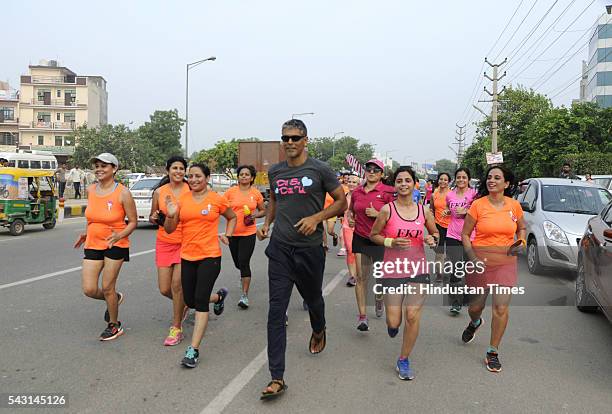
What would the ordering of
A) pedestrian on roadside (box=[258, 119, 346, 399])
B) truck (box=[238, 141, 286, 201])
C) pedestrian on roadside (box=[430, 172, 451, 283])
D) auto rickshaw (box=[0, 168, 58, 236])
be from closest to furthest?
pedestrian on roadside (box=[258, 119, 346, 399])
pedestrian on roadside (box=[430, 172, 451, 283])
auto rickshaw (box=[0, 168, 58, 236])
truck (box=[238, 141, 286, 201])

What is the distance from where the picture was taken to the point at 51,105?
6175cm

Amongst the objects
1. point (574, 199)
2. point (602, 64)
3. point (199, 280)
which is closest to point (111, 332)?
point (199, 280)

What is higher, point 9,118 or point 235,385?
point 9,118

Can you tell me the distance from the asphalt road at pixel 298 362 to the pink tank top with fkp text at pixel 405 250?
82cm

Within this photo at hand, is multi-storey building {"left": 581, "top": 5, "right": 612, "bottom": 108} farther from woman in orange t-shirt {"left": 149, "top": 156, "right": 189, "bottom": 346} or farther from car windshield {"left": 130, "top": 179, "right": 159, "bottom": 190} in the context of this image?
woman in orange t-shirt {"left": 149, "top": 156, "right": 189, "bottom": 346}

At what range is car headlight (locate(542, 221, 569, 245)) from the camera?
7816 mm

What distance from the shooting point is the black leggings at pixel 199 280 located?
4.34 metres

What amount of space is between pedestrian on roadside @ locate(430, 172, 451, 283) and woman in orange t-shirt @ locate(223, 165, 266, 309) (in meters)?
2.59

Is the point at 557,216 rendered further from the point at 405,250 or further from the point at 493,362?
the point at 405,250

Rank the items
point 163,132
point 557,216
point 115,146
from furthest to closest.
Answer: point 163,132, point 115,146, point 557,216

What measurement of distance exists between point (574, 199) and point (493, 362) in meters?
5.75

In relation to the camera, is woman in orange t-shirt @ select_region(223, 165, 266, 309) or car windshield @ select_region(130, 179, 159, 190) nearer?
woman in orange t-shirt @ select_region(223, 165, 266, 309)

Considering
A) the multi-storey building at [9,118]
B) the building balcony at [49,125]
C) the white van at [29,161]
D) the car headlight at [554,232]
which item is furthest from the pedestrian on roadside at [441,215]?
the multi-storey building at [9,118]

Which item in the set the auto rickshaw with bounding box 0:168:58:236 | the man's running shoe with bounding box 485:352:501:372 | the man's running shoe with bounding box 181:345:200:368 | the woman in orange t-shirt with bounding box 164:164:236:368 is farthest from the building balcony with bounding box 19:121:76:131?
the man's running shoe with bounding box 485:352:501:372
